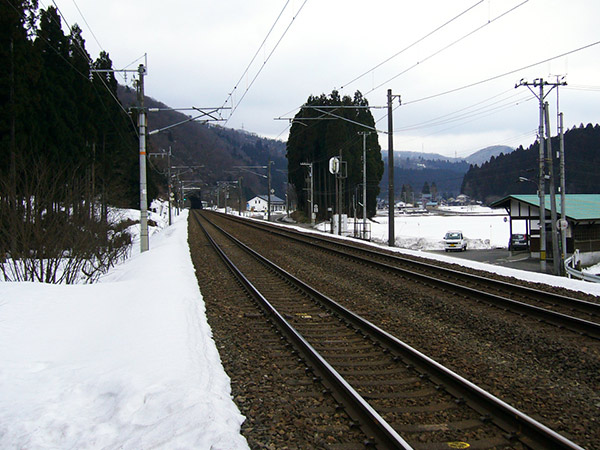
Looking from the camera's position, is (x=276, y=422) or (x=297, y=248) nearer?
(x=276, y=422)

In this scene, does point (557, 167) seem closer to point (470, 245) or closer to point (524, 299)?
point (470, 245)

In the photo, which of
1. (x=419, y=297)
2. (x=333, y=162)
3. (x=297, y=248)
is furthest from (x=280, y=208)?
(x=419, y=297)

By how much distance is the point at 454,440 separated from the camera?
4438 millimetres

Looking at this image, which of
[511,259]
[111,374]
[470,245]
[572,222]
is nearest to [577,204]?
[572,222]

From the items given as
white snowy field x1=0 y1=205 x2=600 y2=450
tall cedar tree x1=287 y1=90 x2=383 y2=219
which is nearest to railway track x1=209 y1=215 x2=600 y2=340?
white snowy field x1=0 y1=205 x2=600 y2=450

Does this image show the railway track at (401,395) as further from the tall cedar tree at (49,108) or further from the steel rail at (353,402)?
the tall cedar tree at (49,108)

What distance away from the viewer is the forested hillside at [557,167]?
96306mm

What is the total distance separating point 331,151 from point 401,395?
220ft

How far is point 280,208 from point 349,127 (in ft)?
327

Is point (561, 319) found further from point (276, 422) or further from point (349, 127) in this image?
point (349, 127)

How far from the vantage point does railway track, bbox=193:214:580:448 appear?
4398 millimetres

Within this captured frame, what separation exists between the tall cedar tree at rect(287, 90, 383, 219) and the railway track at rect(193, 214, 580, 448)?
197ft

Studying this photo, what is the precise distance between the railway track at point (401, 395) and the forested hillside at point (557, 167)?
62.2 meters

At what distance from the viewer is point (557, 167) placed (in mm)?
102875
